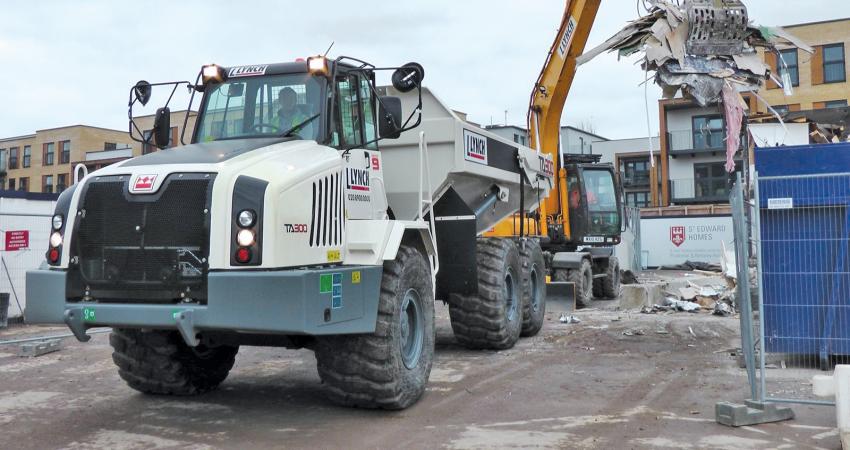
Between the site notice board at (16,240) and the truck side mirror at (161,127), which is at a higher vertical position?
the truck side mirror at (161,127)

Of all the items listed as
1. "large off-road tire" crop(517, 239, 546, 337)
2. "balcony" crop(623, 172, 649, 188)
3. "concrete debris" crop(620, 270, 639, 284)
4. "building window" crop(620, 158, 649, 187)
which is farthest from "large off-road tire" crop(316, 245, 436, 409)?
"balcony" crop(623, 172, 649, 188)

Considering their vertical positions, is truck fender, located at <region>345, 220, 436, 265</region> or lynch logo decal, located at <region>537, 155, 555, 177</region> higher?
lynch logo decal, located at <region>537, 155, 555, 177</region>

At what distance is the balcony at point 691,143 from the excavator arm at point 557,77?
110ft

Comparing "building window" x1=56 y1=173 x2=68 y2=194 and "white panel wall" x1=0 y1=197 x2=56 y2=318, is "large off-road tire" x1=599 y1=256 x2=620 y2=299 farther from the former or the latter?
"building window" x1=56 y1=173 x2=68 y2=194

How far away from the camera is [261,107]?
22.3ft

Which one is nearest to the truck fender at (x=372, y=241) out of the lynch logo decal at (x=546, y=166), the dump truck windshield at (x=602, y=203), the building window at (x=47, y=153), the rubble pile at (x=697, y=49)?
the rubble pile at (x=697, y=49)

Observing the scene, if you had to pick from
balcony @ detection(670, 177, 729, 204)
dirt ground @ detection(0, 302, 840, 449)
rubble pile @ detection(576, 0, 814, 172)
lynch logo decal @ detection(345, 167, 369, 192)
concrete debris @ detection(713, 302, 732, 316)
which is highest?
balcony @ detection(670, 177, 729, 204)

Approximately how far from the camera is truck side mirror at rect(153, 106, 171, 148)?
7375 millimetres

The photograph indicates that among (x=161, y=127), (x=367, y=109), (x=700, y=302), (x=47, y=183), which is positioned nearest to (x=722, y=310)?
(x=700, y=302)

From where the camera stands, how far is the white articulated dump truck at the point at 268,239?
5.27m

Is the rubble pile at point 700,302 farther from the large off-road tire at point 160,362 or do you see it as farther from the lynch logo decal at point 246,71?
the lynch logo decal at point 246,71

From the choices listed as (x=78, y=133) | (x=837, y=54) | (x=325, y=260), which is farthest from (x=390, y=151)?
(x=78, y=133)

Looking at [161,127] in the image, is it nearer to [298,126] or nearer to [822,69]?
[298,126]

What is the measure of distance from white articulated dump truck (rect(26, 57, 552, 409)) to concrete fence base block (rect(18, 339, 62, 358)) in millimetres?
3576
